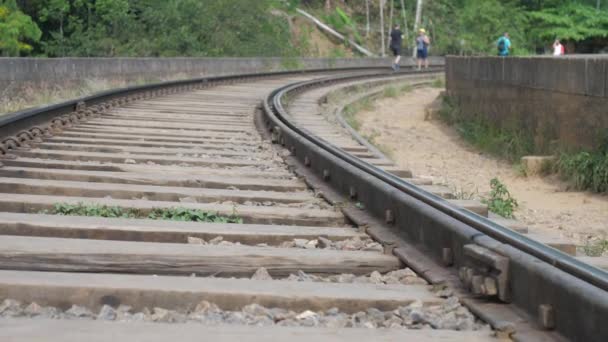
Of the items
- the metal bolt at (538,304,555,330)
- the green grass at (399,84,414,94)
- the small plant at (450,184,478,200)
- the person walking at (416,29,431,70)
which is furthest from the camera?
the person walking at (416,29,431,70)

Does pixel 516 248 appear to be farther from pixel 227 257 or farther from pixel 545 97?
pixel 545 97

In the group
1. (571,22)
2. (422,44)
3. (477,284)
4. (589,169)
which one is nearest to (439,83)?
(422,44)

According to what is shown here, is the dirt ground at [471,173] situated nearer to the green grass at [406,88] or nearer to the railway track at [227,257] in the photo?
the railway track at [227,257]

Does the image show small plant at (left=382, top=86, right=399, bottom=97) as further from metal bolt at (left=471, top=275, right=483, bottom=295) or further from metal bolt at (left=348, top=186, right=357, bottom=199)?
metal bolt at (left=471, top=275, right=483, bottom=295)

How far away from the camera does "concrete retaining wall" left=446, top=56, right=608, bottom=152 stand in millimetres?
9766

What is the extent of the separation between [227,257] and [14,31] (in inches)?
1097

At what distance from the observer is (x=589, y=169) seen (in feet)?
30.8

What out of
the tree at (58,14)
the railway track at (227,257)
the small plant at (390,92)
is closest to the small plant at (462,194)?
the railway track at (227,257)

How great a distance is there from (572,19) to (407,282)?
138 ft

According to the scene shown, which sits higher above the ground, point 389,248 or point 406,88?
point 389,248

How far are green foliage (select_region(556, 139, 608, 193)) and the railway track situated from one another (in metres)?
3.17

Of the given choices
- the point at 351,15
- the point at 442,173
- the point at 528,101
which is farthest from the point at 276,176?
the point at 351,15

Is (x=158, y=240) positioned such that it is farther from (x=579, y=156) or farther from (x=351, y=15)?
(x=351, y=15)

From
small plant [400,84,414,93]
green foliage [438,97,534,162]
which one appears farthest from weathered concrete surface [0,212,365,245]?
small plant [400,84,414,93]
